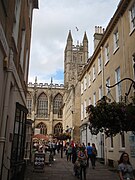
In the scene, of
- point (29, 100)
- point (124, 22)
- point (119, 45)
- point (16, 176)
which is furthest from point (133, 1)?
point (29, 100)

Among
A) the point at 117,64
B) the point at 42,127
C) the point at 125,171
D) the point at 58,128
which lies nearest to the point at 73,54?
the point at 58,128

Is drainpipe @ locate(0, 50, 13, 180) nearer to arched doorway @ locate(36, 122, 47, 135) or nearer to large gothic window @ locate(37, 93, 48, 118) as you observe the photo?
arched doorway @ locate(36, 122, 47, 135)

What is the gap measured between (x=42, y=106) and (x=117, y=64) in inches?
2510

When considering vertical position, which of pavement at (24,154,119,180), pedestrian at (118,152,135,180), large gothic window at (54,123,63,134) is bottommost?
pavement at (24,154,119,180)

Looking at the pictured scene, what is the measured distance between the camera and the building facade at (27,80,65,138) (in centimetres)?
7625

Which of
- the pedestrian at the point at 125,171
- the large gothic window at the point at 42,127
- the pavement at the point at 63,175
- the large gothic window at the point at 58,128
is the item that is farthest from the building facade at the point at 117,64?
the large gothic window at the point at 58,128

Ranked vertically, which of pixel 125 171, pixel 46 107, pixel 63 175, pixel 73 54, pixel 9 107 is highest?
pixel 73 54

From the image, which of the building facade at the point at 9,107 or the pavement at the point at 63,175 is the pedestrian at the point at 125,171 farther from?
the pavement at the point at 63,175

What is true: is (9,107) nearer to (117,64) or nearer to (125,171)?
(125,171)

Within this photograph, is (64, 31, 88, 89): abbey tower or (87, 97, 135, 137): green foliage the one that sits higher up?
(64, 31, 88, 89): abbey tower

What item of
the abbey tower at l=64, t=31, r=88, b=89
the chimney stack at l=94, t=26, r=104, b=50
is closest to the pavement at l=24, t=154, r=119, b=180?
the chimney stack at l=94, t=26, r=104, b=50

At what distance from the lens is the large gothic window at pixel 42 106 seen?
78.1 m

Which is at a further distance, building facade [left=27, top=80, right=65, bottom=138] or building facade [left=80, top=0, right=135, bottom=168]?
building facade [left=27, top=80, right=65, bottom=138]

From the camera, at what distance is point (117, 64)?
1714cm
